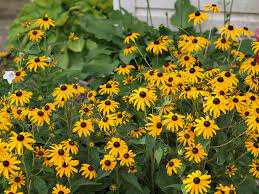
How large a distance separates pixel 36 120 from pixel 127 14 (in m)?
2.08

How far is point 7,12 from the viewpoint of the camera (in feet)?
20.0

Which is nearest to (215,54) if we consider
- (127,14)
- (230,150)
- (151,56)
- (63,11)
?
(151,56)

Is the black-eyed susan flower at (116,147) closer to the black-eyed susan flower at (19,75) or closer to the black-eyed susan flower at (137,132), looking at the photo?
the black-eyed susan flower at (137,132)

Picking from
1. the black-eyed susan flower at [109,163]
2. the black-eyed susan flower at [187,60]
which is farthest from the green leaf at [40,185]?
the black-eyed susan flower at [187,60]

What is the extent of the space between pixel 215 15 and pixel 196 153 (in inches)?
94.5

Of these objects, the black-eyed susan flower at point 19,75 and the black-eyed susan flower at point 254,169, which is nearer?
the black-eyed susan flower at point 254,169

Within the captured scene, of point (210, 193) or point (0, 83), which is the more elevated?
point (0, 83)

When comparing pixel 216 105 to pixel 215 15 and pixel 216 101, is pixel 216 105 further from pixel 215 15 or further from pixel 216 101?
pixel 215 15

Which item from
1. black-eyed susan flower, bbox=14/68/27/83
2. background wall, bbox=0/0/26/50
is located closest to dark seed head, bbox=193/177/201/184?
black-eyed susan flower, bbox=14/68/27/83

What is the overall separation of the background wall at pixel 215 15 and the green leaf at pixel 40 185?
246 cm

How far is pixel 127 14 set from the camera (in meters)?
3.94

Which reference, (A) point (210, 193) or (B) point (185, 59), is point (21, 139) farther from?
(B) point (185, 59)

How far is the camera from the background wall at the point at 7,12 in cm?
547

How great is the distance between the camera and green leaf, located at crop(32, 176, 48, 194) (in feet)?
6.36
